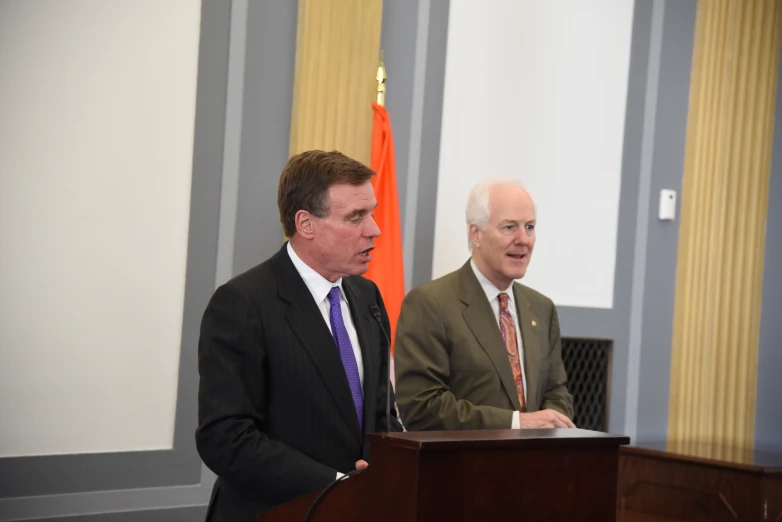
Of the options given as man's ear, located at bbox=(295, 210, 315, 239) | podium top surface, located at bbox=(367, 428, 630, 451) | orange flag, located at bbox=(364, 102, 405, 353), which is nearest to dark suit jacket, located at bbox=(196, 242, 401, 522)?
man's ear, located at bbox=(295, 210, 315, 239)

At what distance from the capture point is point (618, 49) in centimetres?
560

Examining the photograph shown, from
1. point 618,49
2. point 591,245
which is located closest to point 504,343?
point 591,245

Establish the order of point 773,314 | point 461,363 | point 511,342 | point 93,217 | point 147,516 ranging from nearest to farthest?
point 461,363 < point 511,342 < point 93,217 < point 147,516 < point 773,314

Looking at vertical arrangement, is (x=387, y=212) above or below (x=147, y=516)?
above

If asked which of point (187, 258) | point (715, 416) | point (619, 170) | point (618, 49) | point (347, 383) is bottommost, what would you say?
point (715, 416)

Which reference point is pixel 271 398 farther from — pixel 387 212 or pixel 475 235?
pixel 387 212

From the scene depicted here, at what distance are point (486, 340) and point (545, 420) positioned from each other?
0.44m

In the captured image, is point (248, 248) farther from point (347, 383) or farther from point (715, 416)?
point (715, 416)

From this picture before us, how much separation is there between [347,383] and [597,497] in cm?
71

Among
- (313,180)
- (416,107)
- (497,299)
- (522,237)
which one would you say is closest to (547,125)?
(416,107)

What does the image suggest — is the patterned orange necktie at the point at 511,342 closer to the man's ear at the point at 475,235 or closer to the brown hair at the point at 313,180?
the man's ear at the point at 475,235

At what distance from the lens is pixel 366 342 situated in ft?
8.19

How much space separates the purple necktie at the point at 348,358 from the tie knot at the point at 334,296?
0.08 feet

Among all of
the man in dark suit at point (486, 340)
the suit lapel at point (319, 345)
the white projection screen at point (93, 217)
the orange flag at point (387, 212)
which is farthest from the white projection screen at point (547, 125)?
the suit lapel at point (319, 345)
